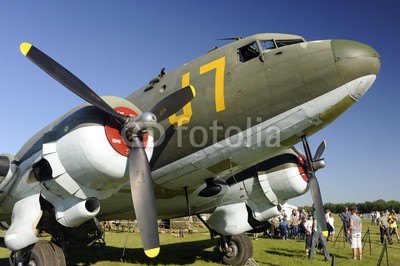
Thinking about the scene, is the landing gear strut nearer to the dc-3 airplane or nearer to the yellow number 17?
the dc-3 airplane

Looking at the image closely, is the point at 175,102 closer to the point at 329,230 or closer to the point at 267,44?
the point at 267,44

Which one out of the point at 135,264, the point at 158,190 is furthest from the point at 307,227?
the point at 158,190

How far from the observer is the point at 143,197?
768 cm

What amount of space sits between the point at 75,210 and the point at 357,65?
7078mm

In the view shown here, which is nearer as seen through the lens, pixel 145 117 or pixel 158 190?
pixel 145 117

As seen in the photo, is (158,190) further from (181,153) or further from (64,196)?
(64,196)

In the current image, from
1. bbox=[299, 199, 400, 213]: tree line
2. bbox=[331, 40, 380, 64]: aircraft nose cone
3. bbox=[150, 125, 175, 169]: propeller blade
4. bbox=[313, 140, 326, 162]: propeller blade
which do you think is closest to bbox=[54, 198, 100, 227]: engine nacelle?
bbox=[150, 125, 175, 169]: propeller blade

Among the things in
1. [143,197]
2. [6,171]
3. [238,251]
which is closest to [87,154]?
[143,197]

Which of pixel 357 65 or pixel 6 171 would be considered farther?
pixel 6 171

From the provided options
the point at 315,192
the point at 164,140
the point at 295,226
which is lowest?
the point at 295,226

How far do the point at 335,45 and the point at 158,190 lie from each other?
6.24 m

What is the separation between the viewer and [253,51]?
8.88 metres

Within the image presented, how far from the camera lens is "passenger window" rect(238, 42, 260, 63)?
8.84 m

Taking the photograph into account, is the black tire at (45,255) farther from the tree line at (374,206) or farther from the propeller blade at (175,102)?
the tree line at (374,206)
